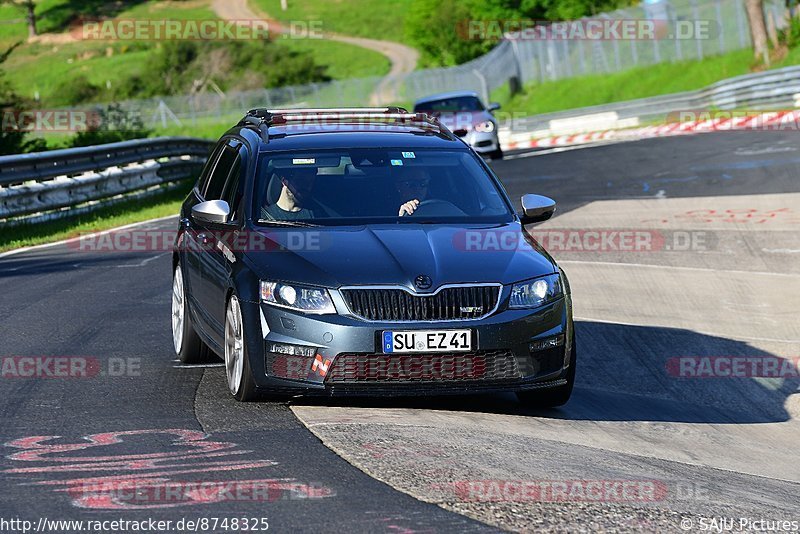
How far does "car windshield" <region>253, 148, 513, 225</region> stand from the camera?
863 centimetres

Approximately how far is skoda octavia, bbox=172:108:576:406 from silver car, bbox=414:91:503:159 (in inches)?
817

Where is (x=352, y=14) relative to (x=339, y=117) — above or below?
below

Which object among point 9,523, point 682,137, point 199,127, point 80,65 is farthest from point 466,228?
point 80,65

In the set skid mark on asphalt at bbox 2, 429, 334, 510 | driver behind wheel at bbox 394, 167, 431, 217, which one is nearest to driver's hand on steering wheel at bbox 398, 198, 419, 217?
driver behind wheel at bbox 394, 167, 431, 217

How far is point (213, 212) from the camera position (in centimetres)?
850

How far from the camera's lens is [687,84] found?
1993 inches

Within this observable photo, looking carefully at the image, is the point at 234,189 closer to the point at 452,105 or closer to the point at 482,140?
the point at 482,140

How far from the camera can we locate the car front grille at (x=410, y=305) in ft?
24.6

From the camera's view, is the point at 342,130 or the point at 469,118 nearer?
the point at 342,130

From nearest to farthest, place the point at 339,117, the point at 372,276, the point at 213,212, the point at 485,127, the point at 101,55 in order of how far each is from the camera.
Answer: the point at 372,276
the point at 213,212
the point at 339,117
the point at 485,127
the point at 101,55

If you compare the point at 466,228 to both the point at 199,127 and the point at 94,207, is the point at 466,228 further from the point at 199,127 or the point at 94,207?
the point at 199,127

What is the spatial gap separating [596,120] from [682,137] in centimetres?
1337

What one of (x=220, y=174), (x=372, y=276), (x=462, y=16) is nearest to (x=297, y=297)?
(x=372, y=276)

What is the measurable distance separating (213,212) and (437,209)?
1385 mm
